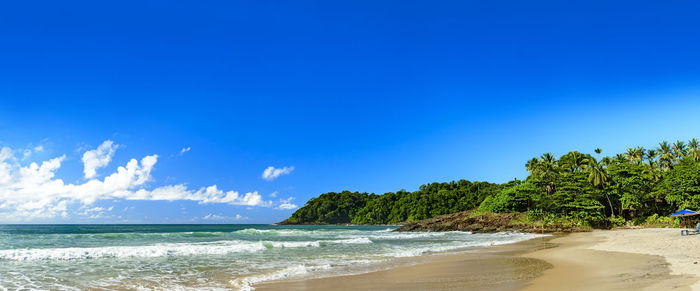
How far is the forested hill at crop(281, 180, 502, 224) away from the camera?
99.6 m

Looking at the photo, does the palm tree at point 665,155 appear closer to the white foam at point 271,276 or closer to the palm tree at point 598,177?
the palm tree at point 598,177

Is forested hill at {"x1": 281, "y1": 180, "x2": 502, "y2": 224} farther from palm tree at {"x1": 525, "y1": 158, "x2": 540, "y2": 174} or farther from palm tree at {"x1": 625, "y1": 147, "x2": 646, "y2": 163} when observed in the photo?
palm tree at {"x1": 625, "y1": 147, "x2": 646, "y2": 163}

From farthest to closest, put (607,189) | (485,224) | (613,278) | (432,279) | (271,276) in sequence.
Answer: (485,224) → (607,189) → (271,276) → (432,279) → (613,278)

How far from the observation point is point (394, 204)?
119 meters

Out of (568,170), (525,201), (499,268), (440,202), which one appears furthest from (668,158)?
(499,268)

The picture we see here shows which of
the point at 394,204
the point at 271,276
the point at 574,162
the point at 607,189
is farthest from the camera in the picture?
the point at 394,204

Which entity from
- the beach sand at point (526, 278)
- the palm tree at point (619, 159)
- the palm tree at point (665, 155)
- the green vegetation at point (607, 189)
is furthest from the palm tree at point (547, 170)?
the beach sand at point (526, 278)

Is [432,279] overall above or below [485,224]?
above

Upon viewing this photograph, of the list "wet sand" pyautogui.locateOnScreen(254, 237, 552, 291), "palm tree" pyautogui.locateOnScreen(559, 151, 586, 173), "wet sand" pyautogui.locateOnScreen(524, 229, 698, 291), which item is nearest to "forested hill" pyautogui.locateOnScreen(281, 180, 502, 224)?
"palm tree" pyautogui.locateOnScreen(559, 151, 586, 173)

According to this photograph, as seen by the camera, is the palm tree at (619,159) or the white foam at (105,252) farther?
the palm tree at (619,159)

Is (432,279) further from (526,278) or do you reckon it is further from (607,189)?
(607,189)

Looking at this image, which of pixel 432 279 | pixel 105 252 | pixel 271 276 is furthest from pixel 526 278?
pixel 105 252

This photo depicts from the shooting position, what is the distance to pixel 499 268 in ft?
39.9

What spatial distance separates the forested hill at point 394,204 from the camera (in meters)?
99.6
